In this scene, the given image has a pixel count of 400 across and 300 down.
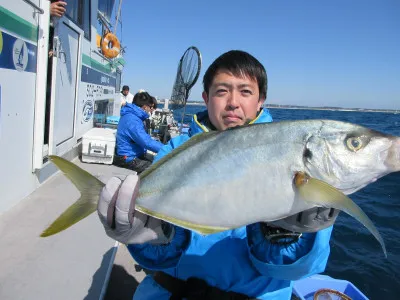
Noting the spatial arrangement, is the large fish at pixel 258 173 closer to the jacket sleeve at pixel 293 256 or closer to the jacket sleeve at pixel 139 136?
the jacket sleeve at pixel 293 256

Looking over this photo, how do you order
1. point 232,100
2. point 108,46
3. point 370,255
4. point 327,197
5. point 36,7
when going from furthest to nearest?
point 108,46 → point 370,255 → point 36,7 → point 232,100 → point 327,197

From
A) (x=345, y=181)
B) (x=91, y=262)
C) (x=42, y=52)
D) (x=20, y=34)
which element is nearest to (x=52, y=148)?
(x=42, y=52)

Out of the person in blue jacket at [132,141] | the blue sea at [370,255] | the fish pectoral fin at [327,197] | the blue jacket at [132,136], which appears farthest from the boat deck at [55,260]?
the blue sea at [370,255]

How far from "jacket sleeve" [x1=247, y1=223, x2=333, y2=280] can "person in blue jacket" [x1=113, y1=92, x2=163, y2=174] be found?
17.8ft

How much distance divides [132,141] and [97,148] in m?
0.96

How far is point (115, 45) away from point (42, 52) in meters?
5.24

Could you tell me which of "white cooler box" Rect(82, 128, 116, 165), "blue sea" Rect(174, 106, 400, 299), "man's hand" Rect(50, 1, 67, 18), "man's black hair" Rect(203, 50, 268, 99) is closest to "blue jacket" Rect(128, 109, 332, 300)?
"man's black hair" Rect(203, 50, 268, 99)

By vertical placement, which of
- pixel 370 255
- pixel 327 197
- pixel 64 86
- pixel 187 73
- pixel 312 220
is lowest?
pixel 370 255

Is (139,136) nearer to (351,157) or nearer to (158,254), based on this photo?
(158,254)

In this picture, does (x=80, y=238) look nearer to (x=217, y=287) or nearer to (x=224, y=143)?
(x=217, y=287)

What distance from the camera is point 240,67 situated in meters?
2.26

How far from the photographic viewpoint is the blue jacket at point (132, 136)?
278 inches

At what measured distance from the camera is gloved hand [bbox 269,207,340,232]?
153 cm

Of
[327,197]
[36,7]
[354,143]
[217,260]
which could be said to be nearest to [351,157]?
[354,143]
